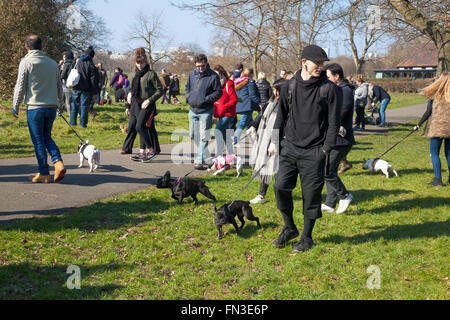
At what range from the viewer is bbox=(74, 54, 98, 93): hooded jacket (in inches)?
539

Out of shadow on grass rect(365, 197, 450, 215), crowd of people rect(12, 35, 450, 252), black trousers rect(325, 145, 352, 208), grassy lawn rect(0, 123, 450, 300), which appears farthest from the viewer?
shadow on grass rect(365, 197, 450, 215)

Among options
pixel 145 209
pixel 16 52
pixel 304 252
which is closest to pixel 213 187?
pixel 145 209

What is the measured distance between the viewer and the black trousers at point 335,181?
20.9 feet

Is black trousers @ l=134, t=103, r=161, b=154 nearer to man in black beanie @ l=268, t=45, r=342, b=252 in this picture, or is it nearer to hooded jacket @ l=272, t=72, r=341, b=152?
man in black beanie @ l=268, t=45, r=342, b=252

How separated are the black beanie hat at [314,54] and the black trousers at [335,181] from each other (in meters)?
2.16

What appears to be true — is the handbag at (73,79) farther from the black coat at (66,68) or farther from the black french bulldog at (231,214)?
the black french bulldog at (231,214)

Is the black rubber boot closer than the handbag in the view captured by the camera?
Yes

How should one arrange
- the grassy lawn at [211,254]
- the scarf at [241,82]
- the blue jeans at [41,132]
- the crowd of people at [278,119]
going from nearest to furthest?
the grassy lawn at [211,254], the crowd of people at [278,119], the blue jeans at [41,132], the scarf at [241,82]

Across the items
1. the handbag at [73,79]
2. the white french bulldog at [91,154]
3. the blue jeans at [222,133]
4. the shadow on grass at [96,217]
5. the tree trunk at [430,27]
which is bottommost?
the shadow on grass at [96,217]

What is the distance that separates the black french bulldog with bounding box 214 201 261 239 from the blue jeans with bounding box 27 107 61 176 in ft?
11.1

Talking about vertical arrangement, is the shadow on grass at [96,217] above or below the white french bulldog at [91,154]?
below

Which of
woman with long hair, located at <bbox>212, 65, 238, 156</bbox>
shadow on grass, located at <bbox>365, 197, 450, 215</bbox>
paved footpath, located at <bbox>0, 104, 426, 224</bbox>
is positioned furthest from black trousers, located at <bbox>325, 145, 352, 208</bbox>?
woman with long hair, located at <bbox>212, 65, 238, 156</bbox>

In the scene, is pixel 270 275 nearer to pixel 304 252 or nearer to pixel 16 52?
pixel 304 252

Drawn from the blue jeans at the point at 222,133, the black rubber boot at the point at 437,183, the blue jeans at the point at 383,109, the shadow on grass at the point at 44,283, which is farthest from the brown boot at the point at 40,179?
the blue jeans at the point at 383,109
